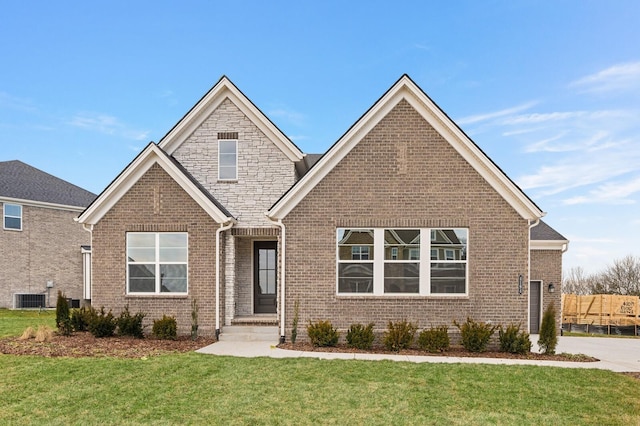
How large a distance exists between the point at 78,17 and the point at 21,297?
17198 millimetres

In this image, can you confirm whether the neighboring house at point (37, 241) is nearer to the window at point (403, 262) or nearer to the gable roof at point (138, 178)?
the gable roof at point (138, 178)

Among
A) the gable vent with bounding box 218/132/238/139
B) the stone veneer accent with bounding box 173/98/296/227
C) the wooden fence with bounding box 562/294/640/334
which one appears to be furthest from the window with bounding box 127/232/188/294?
the wooden fence with bounding box 562/294/640/334

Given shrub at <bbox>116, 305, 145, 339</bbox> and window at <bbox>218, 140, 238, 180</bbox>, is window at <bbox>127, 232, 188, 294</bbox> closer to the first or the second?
shrub at <bbox>116, 305, 145, 339</bbox>

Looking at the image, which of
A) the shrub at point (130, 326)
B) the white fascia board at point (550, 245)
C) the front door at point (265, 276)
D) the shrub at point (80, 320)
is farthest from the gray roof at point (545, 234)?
the shrub at point (80, 320)

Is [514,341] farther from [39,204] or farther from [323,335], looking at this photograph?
[39,204]

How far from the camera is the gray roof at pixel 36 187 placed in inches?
946

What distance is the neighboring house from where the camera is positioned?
23130 millimetres

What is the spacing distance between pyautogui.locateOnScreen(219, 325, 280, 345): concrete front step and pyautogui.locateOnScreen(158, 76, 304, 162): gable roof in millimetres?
5576

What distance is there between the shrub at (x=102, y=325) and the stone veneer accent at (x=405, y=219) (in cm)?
519

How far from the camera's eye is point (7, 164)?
87.0 ft

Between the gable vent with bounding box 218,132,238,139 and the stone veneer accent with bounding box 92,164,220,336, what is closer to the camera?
the stone veneer accent with bounding box 92,164,220,336

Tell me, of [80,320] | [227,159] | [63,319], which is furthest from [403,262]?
[63,319]

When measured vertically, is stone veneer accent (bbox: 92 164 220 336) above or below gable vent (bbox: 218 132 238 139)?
below

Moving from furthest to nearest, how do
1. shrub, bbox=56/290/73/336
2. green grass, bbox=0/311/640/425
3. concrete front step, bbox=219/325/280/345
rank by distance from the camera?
1. shrub, bbox=56/290/73/336
2. concrete front step, bbox=219/325/280/345
3. green grass, bbox=0/311/640/425
